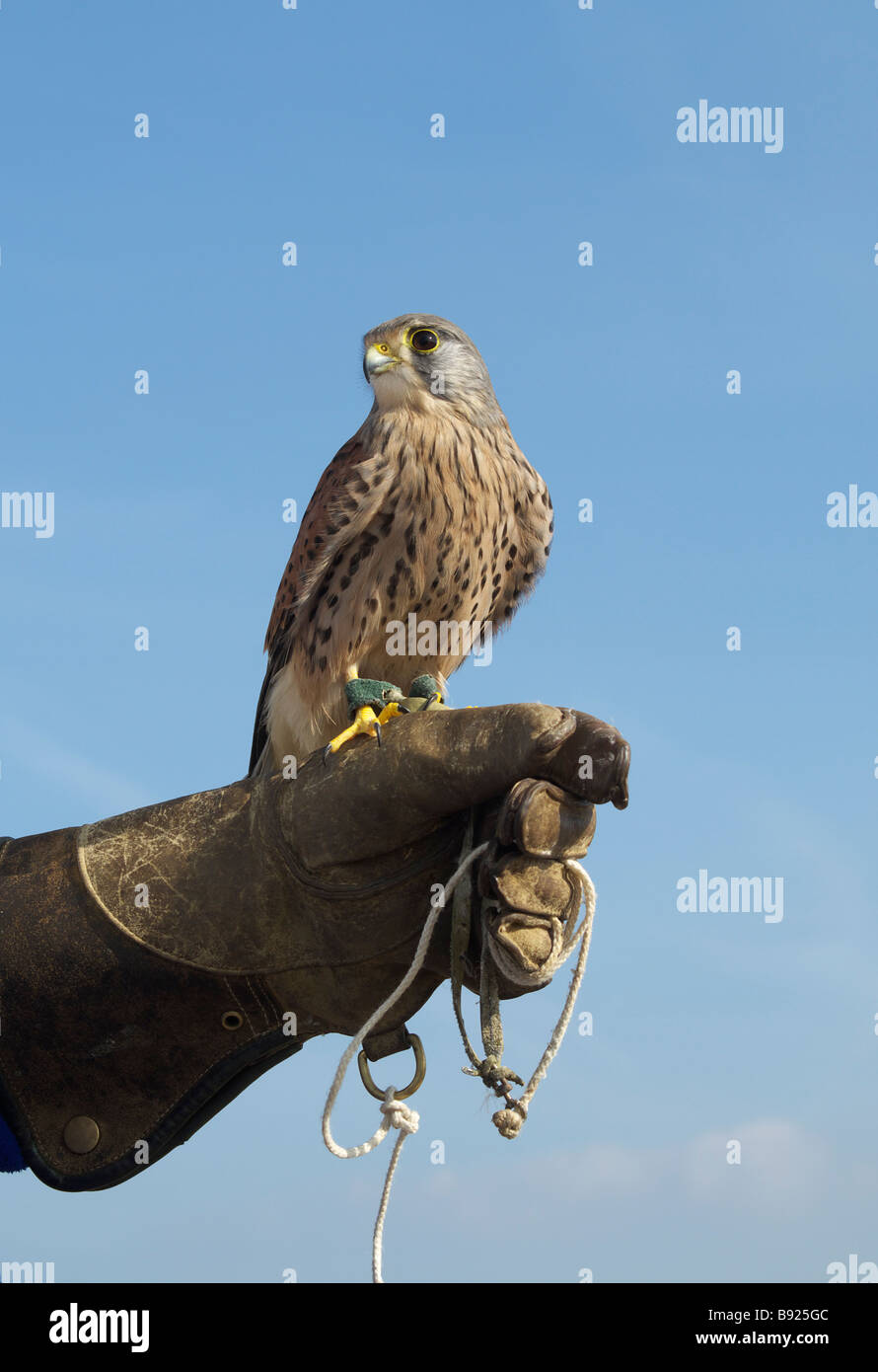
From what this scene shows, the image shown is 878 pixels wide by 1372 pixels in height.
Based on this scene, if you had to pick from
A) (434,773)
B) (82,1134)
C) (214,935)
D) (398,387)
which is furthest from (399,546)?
(82,1134)

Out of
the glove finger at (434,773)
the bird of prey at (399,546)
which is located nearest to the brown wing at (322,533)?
the bird of prey at (399,546)

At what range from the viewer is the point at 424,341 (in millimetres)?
3898

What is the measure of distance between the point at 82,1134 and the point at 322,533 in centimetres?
176

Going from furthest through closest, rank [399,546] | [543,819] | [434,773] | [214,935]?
1. [399,546]
2. [214,935]
3. [434,773]
4. [543,819]

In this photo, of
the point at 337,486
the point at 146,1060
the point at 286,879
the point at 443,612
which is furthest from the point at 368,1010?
the point at 337,486

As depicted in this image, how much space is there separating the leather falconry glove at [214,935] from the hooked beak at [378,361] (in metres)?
1.56

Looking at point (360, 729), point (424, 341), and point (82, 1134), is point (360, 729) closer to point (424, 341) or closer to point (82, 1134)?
point (82, 1134)

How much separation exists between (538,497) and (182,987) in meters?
1.90

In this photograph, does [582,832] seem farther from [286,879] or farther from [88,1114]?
[88,1114]

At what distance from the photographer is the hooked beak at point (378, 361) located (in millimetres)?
3854

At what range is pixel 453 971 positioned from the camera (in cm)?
253

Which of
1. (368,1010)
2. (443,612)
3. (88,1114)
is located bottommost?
(88,1114)

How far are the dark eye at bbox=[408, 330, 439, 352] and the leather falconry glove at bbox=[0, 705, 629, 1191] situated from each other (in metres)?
1.67

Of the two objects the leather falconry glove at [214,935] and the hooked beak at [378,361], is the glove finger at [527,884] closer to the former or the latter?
the leather falconry glove at [214,935]
